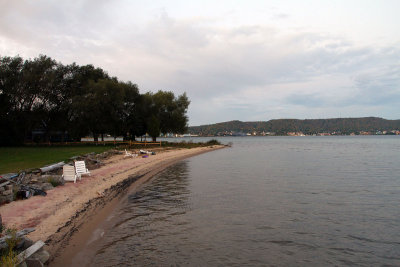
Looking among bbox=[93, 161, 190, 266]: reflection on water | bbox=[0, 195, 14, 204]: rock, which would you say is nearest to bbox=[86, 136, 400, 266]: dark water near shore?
bbox=[93, 161, 190, 266]: reflection on water

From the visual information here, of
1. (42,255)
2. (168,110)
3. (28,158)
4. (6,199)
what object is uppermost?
(168,110)

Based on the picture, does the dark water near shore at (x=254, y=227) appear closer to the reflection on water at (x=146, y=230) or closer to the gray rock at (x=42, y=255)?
the reflection on water at (x=146, y=230)

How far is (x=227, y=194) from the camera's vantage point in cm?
1614

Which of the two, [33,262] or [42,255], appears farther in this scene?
[42,255]

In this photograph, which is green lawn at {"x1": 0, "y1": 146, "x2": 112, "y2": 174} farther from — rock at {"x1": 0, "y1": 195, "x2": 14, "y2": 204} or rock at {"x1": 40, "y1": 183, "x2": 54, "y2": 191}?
rock at {"x1": 0, "y1": 195, "x2": 14, "y2": 204}

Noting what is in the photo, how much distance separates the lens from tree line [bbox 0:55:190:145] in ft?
169

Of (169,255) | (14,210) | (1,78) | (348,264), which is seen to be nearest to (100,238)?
(169,255)

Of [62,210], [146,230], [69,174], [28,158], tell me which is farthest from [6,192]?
[28,158]

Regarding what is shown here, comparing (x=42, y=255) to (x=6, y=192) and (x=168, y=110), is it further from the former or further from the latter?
(x=168, y=110)

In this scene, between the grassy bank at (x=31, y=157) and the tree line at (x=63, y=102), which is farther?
the tree line at (x=63, y=102)

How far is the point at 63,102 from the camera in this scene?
5606cm

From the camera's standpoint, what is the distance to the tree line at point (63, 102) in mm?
51656

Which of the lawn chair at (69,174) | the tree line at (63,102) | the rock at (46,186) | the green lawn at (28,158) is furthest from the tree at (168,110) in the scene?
the rock at (46,186)

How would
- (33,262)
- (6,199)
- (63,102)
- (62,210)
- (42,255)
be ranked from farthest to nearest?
(63,102), (6,199), (62,210), (42,255), (33,262)
